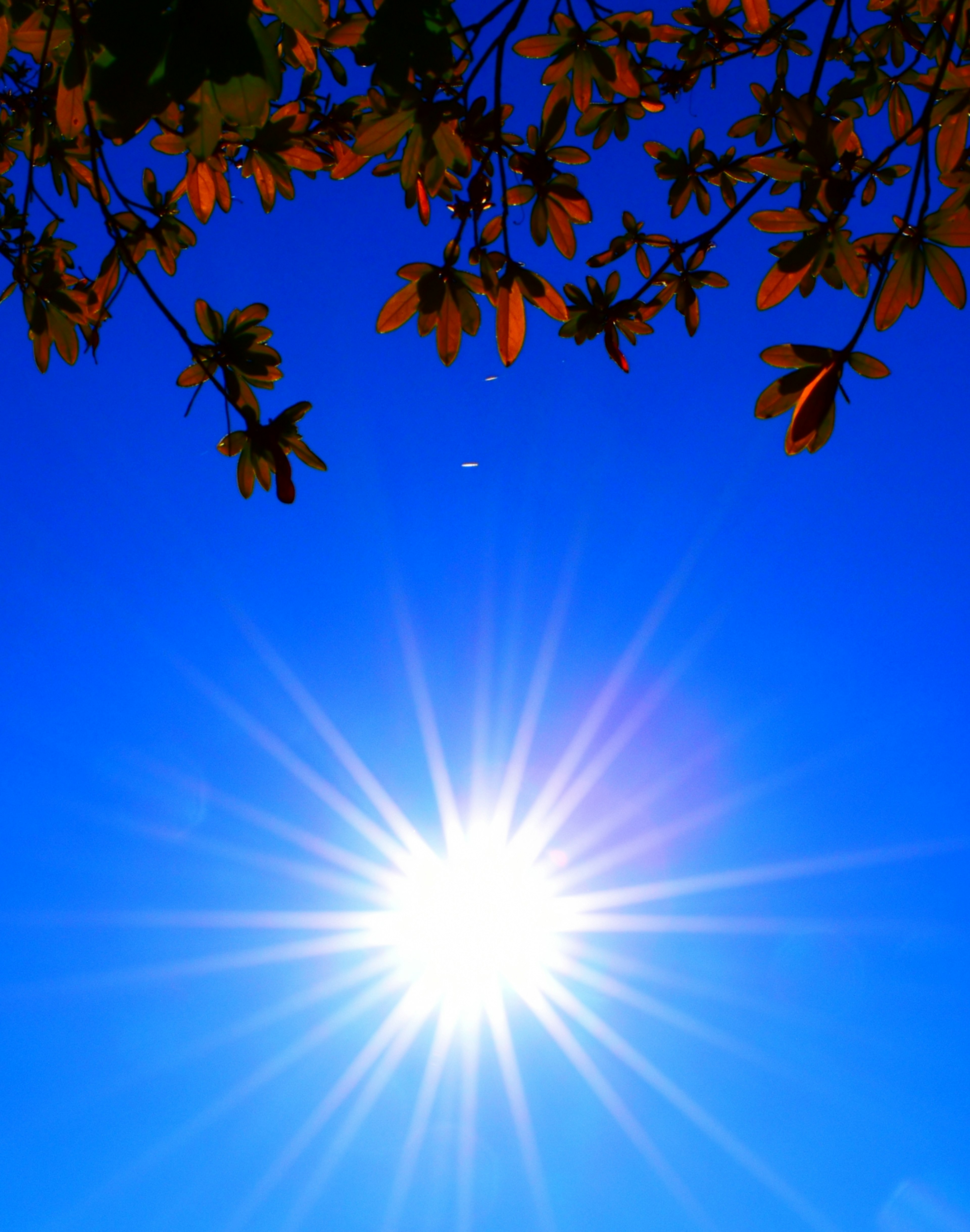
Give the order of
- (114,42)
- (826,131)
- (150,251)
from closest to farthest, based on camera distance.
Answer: (114,42), (826,131), (150,251)

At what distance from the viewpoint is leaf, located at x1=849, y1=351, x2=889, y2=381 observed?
122 cm

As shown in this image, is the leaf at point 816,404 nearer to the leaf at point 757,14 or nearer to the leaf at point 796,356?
the leaf at point 796,356

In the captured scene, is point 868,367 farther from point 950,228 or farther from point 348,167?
point 348,167

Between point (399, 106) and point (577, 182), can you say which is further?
point (577, 182)

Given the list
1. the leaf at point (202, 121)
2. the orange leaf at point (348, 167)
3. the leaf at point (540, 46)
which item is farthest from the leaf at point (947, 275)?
the leaf at point (202, 121)

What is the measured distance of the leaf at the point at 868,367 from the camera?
3.99 ft

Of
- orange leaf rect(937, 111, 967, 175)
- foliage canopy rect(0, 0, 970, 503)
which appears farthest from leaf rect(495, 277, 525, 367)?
orange leaf rect(937, 111, 967, 175)

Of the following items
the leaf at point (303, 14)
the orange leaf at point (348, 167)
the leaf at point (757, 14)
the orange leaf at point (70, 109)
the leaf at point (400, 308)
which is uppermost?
the leaf at point (757, 14)

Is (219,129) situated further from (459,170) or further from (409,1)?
(459,170)

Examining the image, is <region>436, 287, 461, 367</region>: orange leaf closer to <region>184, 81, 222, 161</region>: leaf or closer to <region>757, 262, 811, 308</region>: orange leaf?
<region>184, 81, 222, 161</region>: leaf

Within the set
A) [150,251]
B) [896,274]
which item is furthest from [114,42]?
[150,251]

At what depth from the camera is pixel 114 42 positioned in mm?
817

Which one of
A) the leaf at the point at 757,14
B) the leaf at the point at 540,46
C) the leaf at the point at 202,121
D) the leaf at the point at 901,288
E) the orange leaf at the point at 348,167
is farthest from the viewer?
the leaf at the point at 757,14

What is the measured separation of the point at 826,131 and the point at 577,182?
1.63 feet
